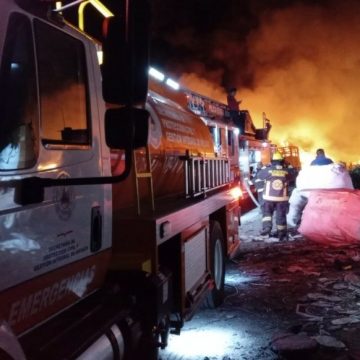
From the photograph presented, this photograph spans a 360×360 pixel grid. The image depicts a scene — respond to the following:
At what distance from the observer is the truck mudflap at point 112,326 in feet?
7.27

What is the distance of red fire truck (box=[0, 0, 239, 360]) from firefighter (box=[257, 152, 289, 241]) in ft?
21.6

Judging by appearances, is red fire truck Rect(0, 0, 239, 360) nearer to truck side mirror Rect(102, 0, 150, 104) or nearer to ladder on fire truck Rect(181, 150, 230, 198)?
truck side mirror Rect(102, 0, 150, 104)

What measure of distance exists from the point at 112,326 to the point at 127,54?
1.38 metres

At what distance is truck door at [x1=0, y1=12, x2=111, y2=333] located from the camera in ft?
6.69

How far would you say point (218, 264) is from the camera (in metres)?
6.02

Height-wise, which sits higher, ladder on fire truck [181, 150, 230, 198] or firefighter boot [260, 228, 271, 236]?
ladder on fire truck [181, 150, 230, 198]

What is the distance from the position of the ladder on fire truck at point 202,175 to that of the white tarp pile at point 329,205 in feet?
11.6

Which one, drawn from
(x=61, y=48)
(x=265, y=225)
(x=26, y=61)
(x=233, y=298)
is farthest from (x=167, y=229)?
(x=265, y=225)

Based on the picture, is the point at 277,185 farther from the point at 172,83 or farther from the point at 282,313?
the point at 282,313

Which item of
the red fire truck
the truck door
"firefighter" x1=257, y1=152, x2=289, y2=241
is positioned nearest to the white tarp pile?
"firefighter" x1=257, y1=152, x2=289, y2=241

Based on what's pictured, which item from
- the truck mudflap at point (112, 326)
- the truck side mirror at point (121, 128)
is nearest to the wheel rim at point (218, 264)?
the truck mudflap at point (112, 326)

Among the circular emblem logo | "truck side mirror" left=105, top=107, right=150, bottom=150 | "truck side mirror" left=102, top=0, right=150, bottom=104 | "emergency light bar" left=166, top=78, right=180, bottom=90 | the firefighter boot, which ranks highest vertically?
"emergency light bar" left=166, top=78, right=180, bottom=90

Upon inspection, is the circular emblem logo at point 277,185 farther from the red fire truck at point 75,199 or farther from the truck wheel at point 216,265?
the red fire truck at point 75,199

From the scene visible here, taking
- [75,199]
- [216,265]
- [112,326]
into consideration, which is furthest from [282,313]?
[75,199]
